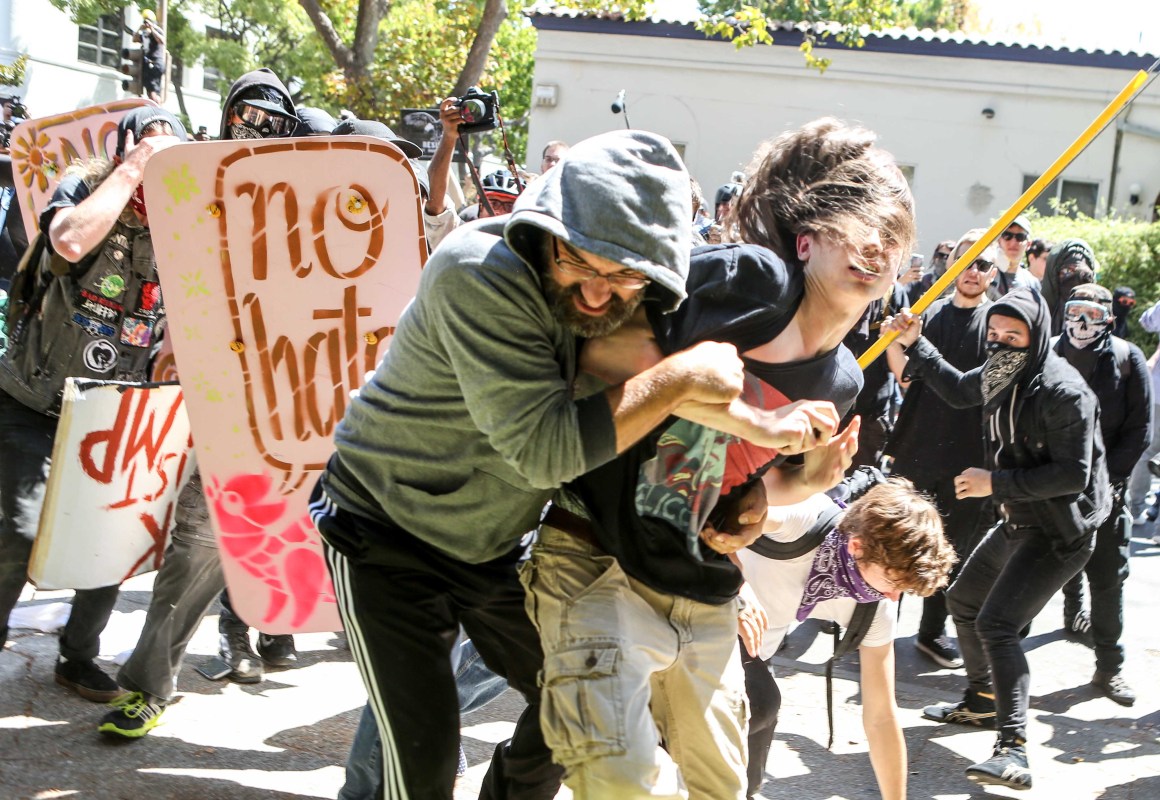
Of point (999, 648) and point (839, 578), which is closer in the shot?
point (839, 578)

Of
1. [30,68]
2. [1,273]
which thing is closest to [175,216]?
[1,273]

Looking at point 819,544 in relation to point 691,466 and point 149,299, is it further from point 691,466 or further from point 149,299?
point 149,299

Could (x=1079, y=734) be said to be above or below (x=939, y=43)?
below

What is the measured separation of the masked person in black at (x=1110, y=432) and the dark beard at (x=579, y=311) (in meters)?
3.53

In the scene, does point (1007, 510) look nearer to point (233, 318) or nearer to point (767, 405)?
point (767, 405)

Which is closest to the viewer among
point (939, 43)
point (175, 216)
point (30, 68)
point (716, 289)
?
point (716, 289)

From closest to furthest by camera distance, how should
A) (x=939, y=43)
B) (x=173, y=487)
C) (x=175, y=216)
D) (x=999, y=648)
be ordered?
(x=175, y=216) → (x=173, y=487) → (x=999, y=648) → (x=939, y=43)

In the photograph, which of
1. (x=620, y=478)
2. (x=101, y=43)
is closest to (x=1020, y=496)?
(x=620, y=478)

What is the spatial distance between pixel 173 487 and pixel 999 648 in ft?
8.82

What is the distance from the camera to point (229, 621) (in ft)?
13.6

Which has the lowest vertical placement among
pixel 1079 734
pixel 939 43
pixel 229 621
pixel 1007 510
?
pixel 1079 734

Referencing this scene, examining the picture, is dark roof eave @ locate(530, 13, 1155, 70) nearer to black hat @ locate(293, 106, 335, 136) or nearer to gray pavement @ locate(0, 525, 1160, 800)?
gray pavement @ locate(0, 525, 1160, 800)

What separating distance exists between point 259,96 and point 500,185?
66.7 inches

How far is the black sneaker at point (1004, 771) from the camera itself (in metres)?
3.77
